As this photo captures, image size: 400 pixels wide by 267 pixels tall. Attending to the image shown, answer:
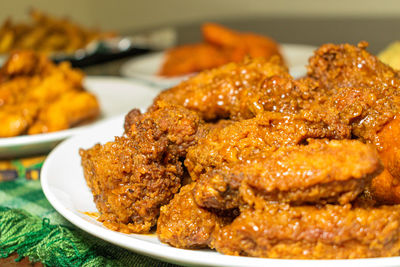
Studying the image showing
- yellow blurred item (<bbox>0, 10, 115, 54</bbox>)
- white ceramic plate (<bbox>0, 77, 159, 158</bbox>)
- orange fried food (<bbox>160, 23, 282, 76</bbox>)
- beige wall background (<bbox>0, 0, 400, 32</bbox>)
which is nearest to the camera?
white ceramic plate (<bbox>0, 77, 159, 158</bbox>)

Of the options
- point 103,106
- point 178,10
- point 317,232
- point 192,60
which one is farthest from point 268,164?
point 178,10

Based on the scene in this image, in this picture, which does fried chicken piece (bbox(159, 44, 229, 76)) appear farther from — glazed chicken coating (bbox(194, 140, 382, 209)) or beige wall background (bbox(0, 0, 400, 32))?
beige wall background (bbox(0, 0, 400, 32))

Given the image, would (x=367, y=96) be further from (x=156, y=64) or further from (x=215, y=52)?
(x=156, y=64)

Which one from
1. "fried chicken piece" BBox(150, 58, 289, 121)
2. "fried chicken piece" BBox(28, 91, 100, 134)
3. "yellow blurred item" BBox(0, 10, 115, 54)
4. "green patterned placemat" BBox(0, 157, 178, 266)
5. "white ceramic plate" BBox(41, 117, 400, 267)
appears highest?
"fried chicken piece" BBox(150, 58, 289, 121)

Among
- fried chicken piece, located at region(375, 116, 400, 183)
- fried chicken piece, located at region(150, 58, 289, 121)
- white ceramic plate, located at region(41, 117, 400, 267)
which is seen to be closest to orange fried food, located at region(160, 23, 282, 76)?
white ceramic plate, located at region(41, 117, 400, 267)

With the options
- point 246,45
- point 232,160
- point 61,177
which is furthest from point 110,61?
point 232,160

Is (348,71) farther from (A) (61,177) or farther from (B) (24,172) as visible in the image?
(B) (24,172)
